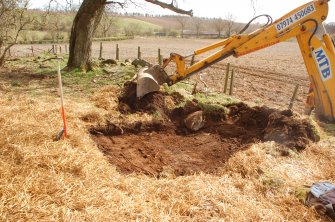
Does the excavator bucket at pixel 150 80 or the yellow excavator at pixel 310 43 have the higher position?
the yellow excavator at pixel 310 43

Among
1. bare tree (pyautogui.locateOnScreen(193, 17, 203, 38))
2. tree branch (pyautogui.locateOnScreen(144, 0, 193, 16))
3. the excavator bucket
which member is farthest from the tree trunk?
bare tree (pyautogui.locateOnScreen(193, 17, 203, 38))

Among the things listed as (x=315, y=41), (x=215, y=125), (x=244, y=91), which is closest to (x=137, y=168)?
(x=215, y=125)

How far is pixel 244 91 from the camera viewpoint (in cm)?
1238

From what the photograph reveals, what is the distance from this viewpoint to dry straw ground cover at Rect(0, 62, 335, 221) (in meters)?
3.35

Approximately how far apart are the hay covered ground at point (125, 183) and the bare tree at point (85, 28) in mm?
5150

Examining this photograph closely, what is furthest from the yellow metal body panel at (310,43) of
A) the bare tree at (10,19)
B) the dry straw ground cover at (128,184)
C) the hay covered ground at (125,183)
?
the bare tree at (10,19)

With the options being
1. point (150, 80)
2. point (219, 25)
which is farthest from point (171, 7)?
point (219, 25)

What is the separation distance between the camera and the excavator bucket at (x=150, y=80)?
7.69 metres

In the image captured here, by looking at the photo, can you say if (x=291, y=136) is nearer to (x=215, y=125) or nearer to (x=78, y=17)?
(x=215, y=125)

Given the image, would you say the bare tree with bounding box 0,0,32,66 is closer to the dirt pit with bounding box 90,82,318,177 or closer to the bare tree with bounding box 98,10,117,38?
the bare tree with bounding box 98,10,117,38

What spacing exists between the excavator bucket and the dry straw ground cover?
87.9 inches

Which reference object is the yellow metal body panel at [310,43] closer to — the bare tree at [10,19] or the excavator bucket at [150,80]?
the excavator bucket at [150,80]

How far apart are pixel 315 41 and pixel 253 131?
2.26 m

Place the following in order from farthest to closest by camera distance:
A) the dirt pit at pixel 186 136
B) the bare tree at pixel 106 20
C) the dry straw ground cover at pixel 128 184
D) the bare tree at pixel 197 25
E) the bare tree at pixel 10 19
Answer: the bare tree at pixel 197 25 < the bare tree at pixel 106 20 < the bare tree at pixel 10 19 < the dirt pit at pixel 186 136 < the dry straw ground cover at pixel 128 184
